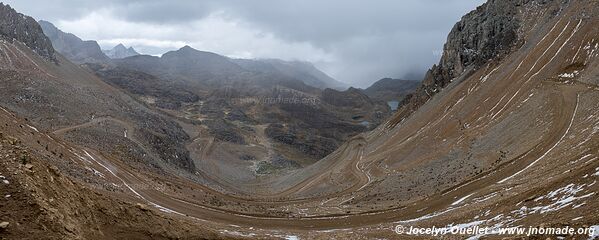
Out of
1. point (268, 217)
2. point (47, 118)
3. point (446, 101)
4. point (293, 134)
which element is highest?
point (446, 101)

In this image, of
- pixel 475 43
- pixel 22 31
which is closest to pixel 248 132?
pixel 22 31

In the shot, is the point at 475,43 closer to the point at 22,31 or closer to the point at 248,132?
the point at 248,132

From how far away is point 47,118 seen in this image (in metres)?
51.8

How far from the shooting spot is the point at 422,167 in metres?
45.5

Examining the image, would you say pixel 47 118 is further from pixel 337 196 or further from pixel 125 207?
pixel 125 207

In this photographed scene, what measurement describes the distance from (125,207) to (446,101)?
5970 cm

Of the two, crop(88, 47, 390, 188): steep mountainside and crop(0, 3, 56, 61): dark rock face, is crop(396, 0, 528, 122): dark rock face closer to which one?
crop(88, 47, 390, 188): steep mountainside

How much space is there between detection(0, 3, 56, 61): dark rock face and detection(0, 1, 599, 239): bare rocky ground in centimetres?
1576

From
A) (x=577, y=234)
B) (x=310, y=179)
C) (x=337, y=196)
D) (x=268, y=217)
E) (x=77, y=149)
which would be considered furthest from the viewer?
(x=310, y=179)

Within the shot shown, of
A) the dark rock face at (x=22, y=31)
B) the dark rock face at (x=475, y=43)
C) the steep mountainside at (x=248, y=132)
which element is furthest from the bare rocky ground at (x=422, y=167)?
the steep mountainside at (x=248, y=132)

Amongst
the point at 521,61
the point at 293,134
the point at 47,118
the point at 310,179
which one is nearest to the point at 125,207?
the point at 47,118

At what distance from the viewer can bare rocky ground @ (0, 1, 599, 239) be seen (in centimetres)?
1498

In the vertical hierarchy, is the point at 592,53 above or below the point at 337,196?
above

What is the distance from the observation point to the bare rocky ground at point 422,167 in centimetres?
1498
